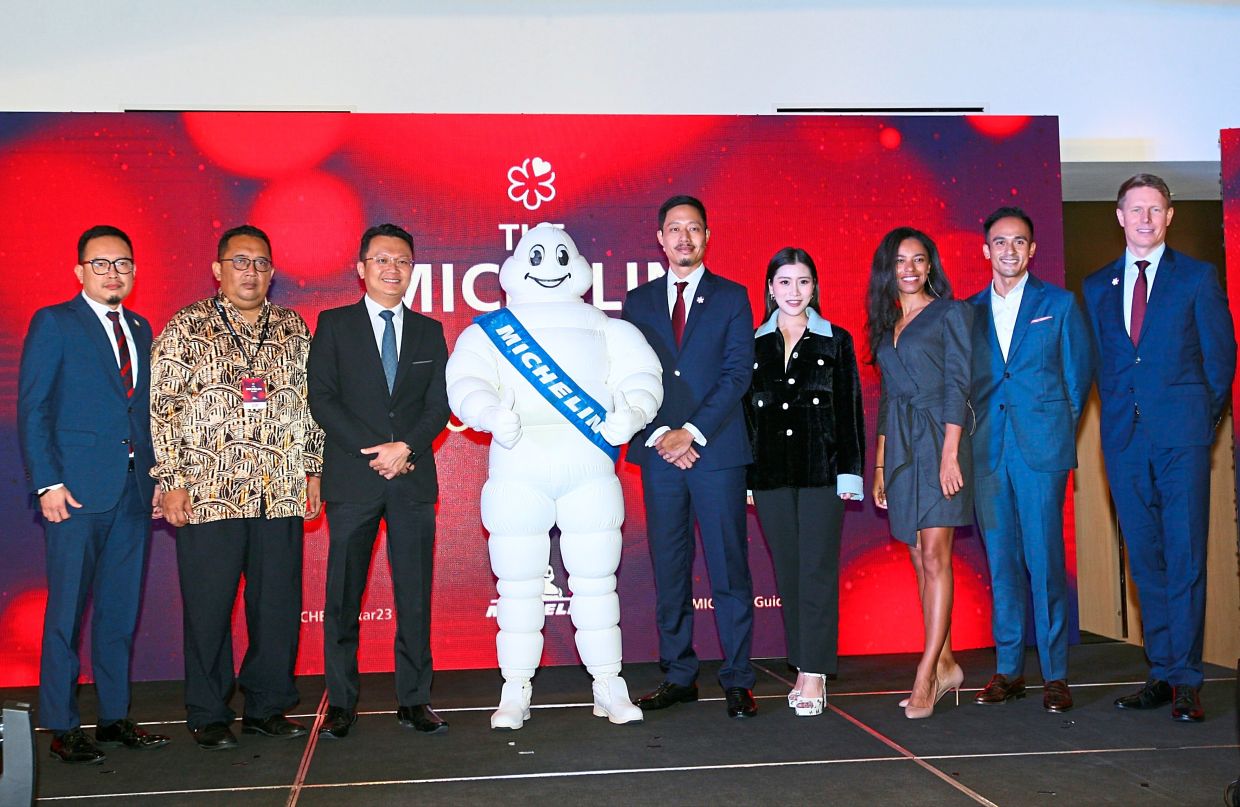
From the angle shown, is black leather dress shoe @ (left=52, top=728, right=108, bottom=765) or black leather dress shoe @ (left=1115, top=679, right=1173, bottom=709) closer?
black leather dress shoe @ (left=52, top=728, right=108, bottom=765)

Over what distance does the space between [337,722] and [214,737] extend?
400 millimetres

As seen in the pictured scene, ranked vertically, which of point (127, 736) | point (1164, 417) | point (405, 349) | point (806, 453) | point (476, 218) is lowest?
point (127, 736)

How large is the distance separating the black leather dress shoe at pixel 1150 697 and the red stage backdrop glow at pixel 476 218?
1395mm

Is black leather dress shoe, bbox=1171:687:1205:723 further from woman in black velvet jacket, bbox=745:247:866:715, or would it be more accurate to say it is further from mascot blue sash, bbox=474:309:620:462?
mascot blue sash, bbox=474:309:620:462

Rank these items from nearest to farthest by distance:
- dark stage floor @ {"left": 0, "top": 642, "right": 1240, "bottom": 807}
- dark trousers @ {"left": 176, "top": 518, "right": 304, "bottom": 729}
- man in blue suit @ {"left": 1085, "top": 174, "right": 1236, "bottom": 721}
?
1. dark stage floor @ {"left": 0, "top": 642, "right": 1240, "bottom": 807}
2. dark trousers @ {"left": 176, "top": 518, "right": 304, "bottom": 729}
3. man in blue suit @ {"left": 1085, "top": 174, "right": 1236, "bottom": 721}

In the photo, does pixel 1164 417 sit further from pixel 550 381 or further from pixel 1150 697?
pixel 550 381

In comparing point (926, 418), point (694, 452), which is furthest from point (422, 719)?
point (926, 418)

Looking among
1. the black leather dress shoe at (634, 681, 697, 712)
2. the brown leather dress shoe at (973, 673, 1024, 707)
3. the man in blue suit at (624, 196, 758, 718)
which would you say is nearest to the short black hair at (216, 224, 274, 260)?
the man in blue suit at (624, 196, 758, 718)

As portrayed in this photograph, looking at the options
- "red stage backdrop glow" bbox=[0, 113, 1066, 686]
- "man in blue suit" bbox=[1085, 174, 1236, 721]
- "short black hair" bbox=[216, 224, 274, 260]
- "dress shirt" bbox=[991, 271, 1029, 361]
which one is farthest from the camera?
"red stage backdrop glow" bbox=[0, 113, 1066, 686]

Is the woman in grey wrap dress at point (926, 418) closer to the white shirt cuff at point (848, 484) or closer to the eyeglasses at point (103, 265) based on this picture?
the white shirt cuff at point (848, 484)

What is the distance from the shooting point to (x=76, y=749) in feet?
11.9

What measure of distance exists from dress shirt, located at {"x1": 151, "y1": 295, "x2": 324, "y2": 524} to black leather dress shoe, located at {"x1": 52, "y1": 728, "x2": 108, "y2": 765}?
2.59ft

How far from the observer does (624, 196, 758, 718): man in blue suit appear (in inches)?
160

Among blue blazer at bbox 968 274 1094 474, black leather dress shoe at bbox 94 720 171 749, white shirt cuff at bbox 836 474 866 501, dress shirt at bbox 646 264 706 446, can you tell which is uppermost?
dress shirt at bbox 646 264 706 446
